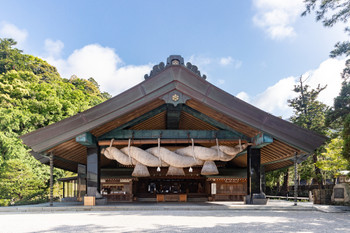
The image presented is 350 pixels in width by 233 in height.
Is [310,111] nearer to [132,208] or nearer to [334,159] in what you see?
[334,159]

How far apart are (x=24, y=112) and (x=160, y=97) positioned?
908 inches

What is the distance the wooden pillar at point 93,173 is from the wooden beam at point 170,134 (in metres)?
0.61

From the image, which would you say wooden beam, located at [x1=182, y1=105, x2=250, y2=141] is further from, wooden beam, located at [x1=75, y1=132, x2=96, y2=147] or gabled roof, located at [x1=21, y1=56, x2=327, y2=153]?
→ wooden beam, located at [x1=75, y1=132, x2=96, y2=147]

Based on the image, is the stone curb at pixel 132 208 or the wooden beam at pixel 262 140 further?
the wooden beam at pixel 262 140

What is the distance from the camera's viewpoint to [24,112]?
91.2 ft

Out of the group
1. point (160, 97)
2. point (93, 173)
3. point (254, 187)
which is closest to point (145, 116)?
point (160, 97)

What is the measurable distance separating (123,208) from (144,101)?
11.8 feet

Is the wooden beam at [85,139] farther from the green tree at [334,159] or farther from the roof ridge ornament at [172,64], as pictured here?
the green tree at [334,159]

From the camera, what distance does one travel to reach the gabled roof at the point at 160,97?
9.33 m

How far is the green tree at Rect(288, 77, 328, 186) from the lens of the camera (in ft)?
83.7

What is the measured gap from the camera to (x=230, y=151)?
10836mm

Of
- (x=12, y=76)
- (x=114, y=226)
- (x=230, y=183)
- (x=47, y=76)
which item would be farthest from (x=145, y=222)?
(x=47, y=76)

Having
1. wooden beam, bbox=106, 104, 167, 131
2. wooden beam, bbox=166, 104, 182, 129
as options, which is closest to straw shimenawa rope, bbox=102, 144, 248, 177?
wooden beam, bbox=106, 104, 167, 131

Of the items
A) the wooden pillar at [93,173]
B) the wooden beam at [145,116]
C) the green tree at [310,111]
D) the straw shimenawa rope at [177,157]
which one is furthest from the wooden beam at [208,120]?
the green tree at [310,111]
